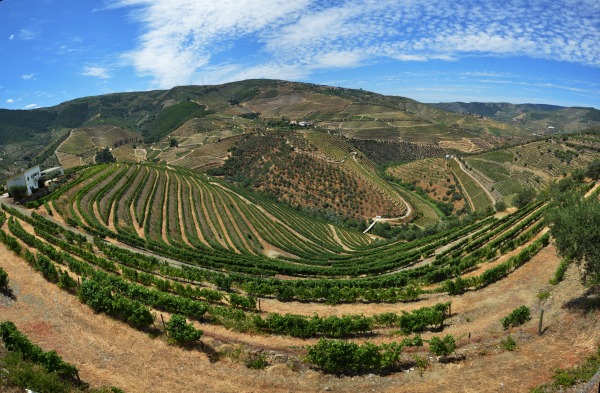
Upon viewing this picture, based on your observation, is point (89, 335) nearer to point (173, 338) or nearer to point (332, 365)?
point (173, 338)

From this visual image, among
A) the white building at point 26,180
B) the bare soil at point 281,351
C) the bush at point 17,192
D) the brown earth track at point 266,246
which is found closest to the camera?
the bare soil at point 281,351

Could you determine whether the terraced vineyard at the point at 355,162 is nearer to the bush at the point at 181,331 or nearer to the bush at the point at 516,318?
the bush at the point at 516,318

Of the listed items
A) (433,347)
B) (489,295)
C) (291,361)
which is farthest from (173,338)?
(489,295)

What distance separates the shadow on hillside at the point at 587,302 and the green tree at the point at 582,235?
4.15 feet

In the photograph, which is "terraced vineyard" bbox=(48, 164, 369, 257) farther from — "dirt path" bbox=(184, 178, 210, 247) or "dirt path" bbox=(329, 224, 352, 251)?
"dirt path" bbox=(329, 224, 352, 251)

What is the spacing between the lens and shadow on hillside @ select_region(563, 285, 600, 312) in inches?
884

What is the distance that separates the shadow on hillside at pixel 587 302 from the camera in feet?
73.6

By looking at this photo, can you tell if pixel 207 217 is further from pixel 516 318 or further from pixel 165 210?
pixel 516 318

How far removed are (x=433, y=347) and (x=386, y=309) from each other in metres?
9.06

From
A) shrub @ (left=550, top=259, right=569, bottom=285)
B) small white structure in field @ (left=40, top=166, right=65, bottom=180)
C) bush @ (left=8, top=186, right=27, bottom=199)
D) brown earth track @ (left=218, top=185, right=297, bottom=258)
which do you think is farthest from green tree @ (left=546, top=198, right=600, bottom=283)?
small white structure in field @ (left=40, top=166, right=65, bottom=180)

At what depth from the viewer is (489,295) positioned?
29641mm

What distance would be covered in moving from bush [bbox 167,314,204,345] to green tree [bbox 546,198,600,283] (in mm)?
24408

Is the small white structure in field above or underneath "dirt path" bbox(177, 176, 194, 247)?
above

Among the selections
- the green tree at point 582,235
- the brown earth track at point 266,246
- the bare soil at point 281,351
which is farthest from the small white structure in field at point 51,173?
the green tree at point 582,235
